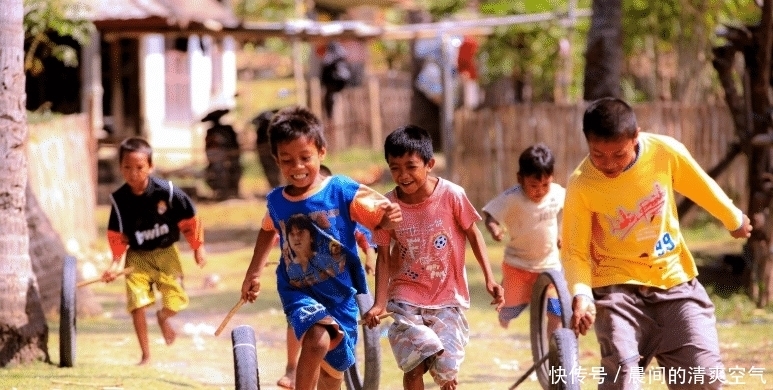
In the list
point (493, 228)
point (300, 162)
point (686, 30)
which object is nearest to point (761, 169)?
point (493, 228)

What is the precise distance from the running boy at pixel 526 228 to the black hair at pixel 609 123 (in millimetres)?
2866

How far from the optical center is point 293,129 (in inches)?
254

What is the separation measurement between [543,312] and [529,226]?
686 mm

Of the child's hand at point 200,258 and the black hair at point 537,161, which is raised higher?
the black hair at point 537,161

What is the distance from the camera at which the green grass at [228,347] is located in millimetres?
8617

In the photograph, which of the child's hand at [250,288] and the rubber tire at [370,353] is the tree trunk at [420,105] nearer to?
the rubber tire at [370,353]

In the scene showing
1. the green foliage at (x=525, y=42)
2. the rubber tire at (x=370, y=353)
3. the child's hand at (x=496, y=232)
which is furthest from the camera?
the green foliage at (x=525, y=42)

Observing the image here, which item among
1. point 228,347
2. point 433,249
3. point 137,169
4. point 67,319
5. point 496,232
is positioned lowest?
point 228,347

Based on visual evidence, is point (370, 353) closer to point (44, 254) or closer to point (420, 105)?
point (44, 254)

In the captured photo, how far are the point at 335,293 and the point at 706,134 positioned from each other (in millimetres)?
12392

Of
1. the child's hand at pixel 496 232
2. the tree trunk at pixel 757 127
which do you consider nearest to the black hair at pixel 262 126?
the tree trunk at pixel 757 127

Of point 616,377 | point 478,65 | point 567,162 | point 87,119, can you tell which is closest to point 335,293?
point 616,377

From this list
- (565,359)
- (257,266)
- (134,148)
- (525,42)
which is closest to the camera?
(565,359)

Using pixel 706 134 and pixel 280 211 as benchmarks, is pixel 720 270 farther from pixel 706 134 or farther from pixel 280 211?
pixel 280 211
